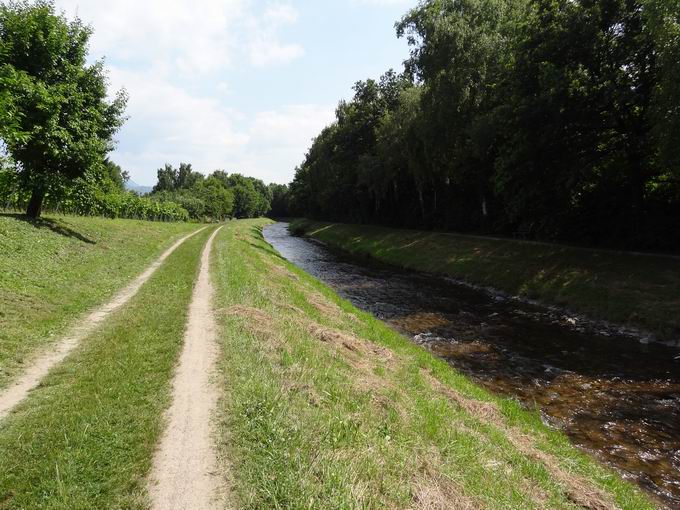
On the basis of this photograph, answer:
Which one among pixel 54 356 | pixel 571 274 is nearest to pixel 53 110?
pixel 54 356

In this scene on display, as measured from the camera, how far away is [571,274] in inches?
1008

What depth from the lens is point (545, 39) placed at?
91.0 feet

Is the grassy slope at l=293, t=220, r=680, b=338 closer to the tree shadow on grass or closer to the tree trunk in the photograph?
the tree shadow on grass

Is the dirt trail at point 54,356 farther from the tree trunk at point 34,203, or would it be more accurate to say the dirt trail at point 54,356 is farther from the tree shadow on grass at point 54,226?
the tree trunk at point 34,203

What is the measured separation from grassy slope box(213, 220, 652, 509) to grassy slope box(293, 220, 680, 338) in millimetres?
12483

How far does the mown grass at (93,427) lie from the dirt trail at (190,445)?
211 millimetres

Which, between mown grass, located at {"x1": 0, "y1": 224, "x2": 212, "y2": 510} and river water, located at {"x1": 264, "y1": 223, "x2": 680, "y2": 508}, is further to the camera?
river water, located at {"x1": 264, "y1": 223, "x2": 680, "y2": 508}

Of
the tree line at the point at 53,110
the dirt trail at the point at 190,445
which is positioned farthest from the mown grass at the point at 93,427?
the tree line at the point at 53,110

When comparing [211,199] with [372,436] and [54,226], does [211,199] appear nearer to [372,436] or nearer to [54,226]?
[54,226]

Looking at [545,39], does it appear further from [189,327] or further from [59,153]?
[59,153]

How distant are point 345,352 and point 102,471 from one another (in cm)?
763

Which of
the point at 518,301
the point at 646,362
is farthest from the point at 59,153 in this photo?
the point at 646,362

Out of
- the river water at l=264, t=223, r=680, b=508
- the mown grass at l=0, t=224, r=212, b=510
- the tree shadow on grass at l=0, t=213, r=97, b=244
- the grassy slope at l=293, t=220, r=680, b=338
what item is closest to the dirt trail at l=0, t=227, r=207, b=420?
the mown grass at l=0, t=224, r=212, b=510

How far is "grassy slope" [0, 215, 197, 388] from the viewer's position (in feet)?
38.2
